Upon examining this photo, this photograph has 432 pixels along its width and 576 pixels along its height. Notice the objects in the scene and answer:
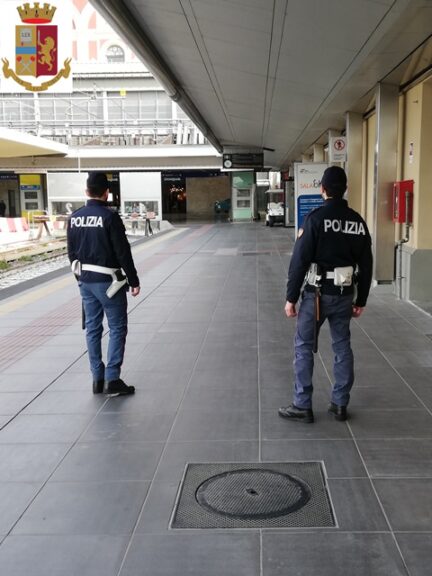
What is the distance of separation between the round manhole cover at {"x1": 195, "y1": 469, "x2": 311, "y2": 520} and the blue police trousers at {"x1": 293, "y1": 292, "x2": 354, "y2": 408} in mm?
950

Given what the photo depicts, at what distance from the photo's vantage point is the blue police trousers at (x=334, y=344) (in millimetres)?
4453

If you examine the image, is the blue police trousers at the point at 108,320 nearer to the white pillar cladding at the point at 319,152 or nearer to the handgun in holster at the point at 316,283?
the handgun in holster at the point at 316,283

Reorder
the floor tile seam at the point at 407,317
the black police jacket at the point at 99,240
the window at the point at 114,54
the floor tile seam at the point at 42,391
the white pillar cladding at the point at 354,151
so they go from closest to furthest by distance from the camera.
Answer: the floor tile seam at the point at 42,391, the black police jacket at the point at 99,240, the floor tile seam at the point at 407,317, the white pillar cladding at the point at 354,151, the window at the point at 114,54

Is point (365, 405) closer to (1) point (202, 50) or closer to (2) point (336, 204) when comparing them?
(2) point (336, 204)

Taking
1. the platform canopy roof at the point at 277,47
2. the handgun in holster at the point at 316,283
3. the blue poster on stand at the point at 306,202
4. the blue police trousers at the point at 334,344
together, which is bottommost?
the blue police trousers at the point at 334,344

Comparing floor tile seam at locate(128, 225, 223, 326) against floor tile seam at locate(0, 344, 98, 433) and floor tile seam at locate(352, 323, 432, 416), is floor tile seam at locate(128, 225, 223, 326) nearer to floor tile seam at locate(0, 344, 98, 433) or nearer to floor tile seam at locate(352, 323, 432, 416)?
floor tile seam at locate(0, 344, 98, 433)

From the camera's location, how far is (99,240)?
505 centimetres

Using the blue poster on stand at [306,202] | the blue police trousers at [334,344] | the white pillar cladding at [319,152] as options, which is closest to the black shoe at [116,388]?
the blue police trousers at [334,344]

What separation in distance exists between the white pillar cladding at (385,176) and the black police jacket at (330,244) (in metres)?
5.98

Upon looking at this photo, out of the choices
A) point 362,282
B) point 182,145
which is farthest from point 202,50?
point 182,145

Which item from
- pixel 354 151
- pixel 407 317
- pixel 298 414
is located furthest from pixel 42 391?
pixel 354 151

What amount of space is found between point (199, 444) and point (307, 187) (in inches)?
444

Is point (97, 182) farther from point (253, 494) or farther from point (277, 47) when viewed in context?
point (277, 47)

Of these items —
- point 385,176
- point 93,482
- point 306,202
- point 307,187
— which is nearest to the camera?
point 93,482
